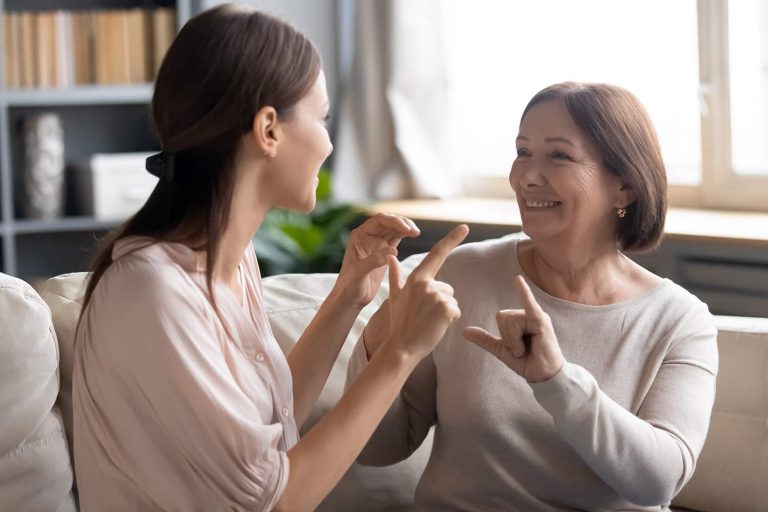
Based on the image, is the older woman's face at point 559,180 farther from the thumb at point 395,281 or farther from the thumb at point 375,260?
the thumb at point 395,281

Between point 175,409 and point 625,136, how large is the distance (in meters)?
0.92

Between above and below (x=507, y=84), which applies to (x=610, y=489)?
below

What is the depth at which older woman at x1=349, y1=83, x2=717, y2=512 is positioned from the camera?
1.77 metres

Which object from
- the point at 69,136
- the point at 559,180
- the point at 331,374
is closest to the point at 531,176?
the point at 559,180

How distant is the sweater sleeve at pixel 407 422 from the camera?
1.87 metres

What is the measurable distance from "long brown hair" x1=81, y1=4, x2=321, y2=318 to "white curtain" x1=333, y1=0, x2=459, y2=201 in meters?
2.55

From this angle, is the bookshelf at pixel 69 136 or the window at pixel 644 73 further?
the bookshelf at pixel 69 136

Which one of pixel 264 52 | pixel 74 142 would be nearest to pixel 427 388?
pixel 264 52

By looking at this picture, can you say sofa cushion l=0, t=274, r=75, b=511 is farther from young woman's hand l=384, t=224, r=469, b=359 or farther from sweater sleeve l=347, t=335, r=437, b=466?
young woman's hand l=384, t=224, r=469, b=359

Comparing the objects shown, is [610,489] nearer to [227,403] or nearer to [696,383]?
[696,383]

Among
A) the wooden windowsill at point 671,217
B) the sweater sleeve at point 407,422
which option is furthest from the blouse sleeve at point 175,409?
the wooden windowsill at point 671,217

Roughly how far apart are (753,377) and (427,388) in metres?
0.58

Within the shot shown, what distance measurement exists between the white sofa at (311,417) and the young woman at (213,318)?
1.25 ft

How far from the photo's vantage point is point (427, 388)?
1.90m
